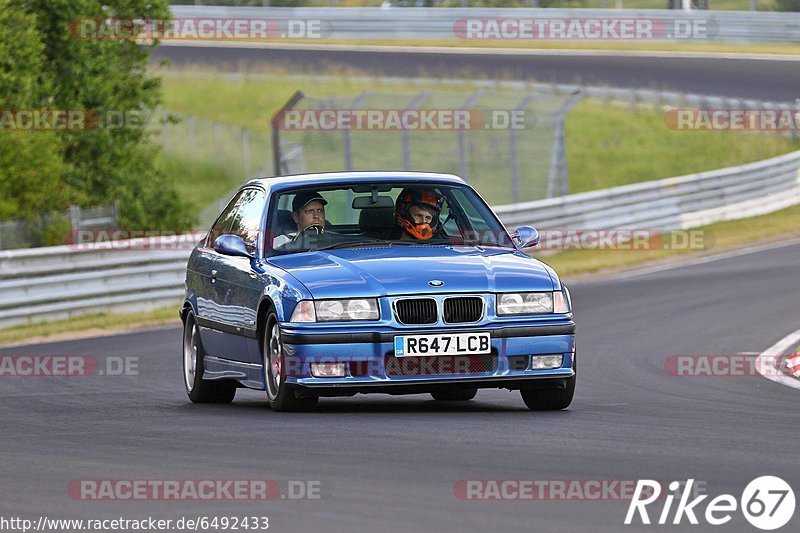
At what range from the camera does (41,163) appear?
26.2 m

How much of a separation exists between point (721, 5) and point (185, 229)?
32.5m

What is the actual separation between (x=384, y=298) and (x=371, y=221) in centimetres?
126

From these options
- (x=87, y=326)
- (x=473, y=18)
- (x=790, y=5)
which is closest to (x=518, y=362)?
(x=87, y=326)

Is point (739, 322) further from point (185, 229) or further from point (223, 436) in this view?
point (185, 229)

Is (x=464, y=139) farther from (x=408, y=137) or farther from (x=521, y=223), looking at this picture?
(x=521, y=223)

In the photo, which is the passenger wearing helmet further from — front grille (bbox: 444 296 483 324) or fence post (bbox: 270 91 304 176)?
fence post (bbox: 270 91 304 176)

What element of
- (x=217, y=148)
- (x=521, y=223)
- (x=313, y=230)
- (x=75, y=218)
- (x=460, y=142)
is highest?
(x=313, y=230)

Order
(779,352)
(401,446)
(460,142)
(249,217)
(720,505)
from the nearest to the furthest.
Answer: (720,505), (401,446), (249,217), (779,352), (460,142)

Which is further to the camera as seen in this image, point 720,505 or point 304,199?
point 304,199

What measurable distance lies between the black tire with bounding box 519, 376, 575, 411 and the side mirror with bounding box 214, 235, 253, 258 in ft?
6.69

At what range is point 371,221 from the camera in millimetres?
10742

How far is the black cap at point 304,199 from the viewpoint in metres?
10.8

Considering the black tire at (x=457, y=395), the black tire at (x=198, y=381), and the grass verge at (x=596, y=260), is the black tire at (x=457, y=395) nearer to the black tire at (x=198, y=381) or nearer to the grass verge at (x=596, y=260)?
the black tire at (x=198, y=381)

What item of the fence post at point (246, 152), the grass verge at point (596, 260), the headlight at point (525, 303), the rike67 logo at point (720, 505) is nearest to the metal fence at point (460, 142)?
the grass verge at point (596, 260)
